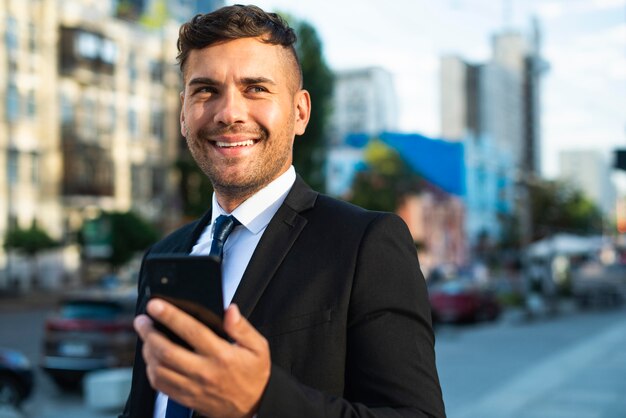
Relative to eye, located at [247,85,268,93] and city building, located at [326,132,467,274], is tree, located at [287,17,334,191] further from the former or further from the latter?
eye, located at [247,85,268,93]

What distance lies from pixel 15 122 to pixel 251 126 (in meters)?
38.5

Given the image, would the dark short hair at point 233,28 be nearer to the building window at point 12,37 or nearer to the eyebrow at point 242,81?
the eyebrow at point 242,81

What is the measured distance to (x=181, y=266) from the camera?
4.55 feet

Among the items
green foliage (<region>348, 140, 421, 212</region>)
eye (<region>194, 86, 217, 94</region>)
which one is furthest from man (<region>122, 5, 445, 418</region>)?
green foliage (<region>348, 140, 421, 212</region>)

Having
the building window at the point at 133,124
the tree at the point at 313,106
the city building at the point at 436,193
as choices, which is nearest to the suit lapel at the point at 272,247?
the tree at the point at 313,106

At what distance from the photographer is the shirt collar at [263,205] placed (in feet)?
6.51

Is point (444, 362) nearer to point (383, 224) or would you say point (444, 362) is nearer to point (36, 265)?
point (383, 224)

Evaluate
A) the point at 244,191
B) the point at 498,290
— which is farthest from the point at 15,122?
the point at 244,191

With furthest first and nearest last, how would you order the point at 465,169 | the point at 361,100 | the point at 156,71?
1. the point at 361,100
2. the point at 465,169
3. the point at 156,71

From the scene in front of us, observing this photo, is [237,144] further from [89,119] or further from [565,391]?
[89,119]

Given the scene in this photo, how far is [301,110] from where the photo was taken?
2111 millimetres

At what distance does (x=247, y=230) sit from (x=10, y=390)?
Result: 1064cm

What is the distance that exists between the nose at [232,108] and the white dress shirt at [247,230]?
212mm

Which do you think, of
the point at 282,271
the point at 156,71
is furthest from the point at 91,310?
the point at 156,71
